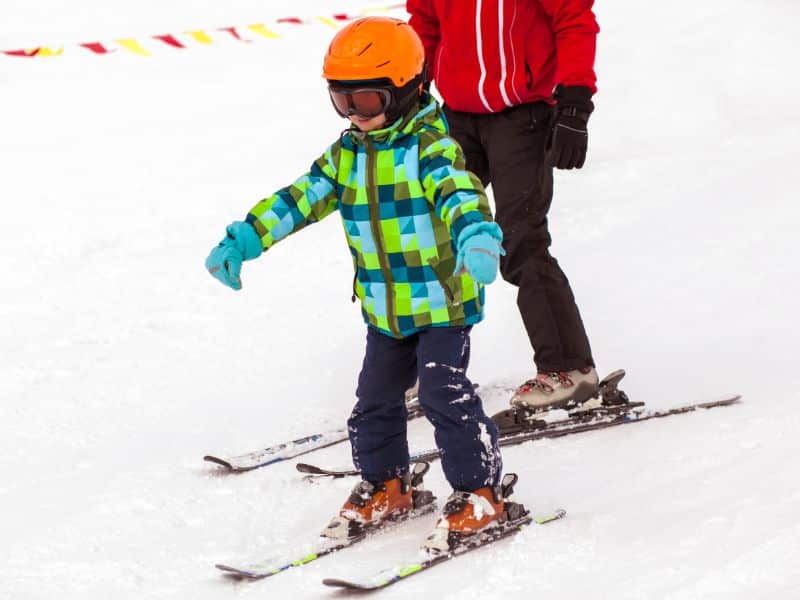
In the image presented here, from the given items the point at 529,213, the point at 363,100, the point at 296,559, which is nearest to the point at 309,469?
the point at 296,559

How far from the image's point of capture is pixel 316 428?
5.45m

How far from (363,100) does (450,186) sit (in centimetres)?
39

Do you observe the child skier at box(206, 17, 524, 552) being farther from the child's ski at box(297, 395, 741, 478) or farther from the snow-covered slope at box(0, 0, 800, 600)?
A: the child's ski at box(297, 395, 741, 478)

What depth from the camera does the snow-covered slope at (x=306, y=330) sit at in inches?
151

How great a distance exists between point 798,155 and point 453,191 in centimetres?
678

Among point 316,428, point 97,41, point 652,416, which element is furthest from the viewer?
point 97,41

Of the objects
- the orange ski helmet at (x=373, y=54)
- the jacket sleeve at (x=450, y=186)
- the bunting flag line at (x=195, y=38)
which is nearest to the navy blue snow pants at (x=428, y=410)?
the jacket sleeve at (x=450, y=186)

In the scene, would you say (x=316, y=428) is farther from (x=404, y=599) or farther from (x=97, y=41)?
(x=97, y=41)

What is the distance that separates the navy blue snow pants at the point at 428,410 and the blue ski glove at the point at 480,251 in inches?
18.6

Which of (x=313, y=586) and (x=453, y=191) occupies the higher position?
(x=453, y=191)

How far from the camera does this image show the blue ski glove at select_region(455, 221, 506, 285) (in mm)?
3367

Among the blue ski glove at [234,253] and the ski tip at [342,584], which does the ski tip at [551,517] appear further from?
the blue ski glove at [234,253]

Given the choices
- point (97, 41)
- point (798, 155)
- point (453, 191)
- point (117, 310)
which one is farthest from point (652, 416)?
point (97, 41)

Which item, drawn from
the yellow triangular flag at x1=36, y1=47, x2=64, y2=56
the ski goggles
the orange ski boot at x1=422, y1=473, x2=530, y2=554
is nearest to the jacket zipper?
the ski goggles
